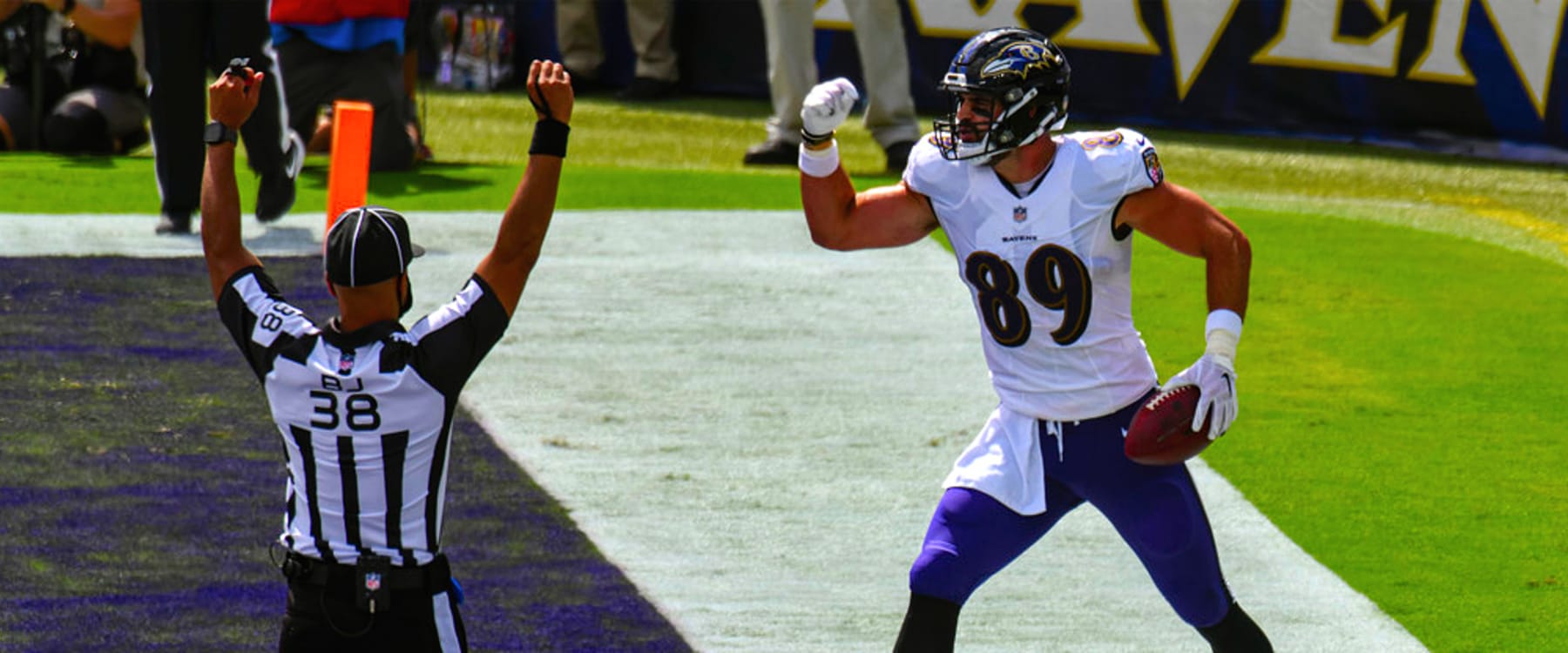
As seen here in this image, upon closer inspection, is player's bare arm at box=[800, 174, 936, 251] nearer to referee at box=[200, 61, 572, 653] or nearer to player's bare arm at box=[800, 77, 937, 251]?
player's bare arm at box=[800, 77, 937, 251]

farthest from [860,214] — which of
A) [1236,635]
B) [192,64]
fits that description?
[192,64]

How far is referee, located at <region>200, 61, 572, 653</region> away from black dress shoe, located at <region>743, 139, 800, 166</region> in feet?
29.2

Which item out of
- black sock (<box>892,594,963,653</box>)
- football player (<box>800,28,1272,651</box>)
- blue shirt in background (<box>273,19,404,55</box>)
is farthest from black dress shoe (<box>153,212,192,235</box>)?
black sock (<box>892,594,963,653</box>)

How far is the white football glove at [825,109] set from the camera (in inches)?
209

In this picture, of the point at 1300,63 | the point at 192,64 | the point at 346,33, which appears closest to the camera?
the point at 192,64

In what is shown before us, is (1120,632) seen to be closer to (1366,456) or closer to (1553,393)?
A: (1366,456)

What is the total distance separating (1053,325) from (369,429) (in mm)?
1726

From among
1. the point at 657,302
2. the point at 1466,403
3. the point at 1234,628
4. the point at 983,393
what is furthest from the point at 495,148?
the point at 1234,628

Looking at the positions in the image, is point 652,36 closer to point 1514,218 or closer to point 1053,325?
point 1514,218

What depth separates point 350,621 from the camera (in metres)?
4.27

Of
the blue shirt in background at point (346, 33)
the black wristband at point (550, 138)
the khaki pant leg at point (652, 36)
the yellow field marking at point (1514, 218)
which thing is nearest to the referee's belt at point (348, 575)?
the black wristband at point (550, 138)

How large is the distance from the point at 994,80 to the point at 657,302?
4.97m

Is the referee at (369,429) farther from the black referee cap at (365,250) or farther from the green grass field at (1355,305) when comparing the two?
the green grass field at (1355,305)

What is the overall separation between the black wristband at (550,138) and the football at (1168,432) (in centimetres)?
148
